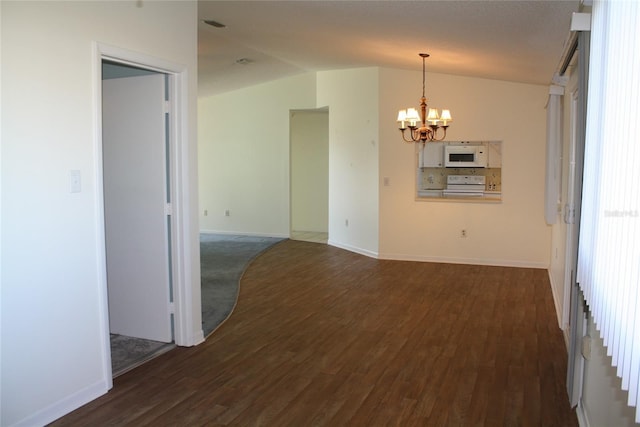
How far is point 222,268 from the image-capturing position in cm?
678

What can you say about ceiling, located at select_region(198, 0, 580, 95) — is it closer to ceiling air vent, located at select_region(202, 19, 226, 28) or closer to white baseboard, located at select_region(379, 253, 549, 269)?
ceiling air vent, located at select_region(202, 19, 226, 28)

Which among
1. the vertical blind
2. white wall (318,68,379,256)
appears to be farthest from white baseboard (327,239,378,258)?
the vertical blind

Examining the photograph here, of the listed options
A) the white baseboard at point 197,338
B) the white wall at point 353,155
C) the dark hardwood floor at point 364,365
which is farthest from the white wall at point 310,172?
the white baseboard at point 197,338

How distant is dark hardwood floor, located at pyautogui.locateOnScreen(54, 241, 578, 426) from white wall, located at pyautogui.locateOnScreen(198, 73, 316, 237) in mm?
3761

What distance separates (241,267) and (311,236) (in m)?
2.98

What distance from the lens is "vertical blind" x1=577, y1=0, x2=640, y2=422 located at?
57.5 inches

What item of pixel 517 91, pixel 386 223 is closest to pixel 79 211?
pixel 386 223

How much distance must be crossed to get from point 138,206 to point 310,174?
656 cm

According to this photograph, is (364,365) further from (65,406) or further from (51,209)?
(51,209)

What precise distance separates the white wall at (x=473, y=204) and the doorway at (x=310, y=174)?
9.83ft

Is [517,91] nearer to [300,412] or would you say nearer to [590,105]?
[590,105]

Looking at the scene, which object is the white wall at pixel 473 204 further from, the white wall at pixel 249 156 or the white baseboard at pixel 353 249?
the white wall at pixel 249 156

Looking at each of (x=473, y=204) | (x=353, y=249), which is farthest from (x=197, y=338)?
(x=473, y=204)

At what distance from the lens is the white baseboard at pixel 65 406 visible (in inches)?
105
